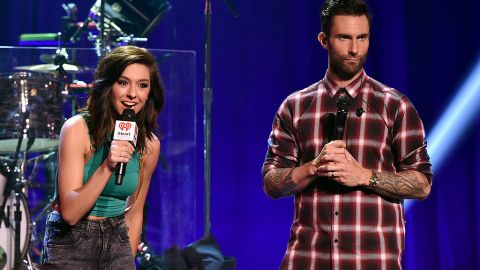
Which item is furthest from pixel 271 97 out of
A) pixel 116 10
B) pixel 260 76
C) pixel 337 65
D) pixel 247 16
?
pixel 337 65

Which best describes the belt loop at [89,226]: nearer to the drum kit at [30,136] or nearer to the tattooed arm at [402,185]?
the tattooed arm at [402,185]

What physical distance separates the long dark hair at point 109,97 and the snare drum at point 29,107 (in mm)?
2199

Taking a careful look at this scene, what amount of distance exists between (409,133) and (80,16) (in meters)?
4.78

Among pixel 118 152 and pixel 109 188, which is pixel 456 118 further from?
pixel 118 152

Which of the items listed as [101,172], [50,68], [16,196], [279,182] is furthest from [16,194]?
[279,182]

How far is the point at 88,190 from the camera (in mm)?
2531

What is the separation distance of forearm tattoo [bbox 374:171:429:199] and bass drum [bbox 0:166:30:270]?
3.14m

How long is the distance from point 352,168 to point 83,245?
3.23 ft

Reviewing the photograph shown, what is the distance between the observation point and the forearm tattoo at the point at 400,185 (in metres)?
2.60

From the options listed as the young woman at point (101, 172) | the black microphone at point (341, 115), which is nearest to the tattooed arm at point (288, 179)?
the black microphone at point (341, 115)

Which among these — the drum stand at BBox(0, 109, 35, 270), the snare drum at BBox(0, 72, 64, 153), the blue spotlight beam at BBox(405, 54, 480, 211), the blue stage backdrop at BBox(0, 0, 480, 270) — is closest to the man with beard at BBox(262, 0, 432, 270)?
the snare drum at BBox(0, 72, 64, 153)

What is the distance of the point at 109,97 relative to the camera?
9.16 ft

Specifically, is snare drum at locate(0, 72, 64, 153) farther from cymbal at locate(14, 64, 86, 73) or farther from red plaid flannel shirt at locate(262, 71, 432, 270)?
red plaid flannel shirt at locate(262, 71, 432, 270)

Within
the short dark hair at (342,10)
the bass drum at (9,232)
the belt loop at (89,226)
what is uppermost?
the short dark hair at (342,10)
